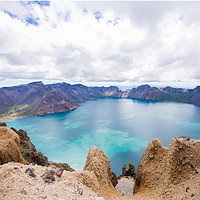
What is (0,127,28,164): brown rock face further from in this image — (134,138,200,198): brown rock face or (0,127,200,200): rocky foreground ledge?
(134,138,200,198): brown rock face

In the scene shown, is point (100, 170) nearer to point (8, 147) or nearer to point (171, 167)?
point (171, 167)

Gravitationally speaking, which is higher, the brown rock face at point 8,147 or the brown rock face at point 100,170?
the brown rock face at point 8,147

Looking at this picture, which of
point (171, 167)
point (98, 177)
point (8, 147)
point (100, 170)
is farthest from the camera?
point (8, 147)

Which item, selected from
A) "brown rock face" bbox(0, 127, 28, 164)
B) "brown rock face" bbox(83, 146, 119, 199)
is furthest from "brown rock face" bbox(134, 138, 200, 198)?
"brown rock face" bbox(0, 127, 28, 164)

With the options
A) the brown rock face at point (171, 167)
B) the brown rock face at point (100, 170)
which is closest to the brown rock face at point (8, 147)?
the brown rock face at point (100, 170)

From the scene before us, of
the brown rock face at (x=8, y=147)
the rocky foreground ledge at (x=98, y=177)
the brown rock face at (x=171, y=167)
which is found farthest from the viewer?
the brown rock face at (x=8, y=147)

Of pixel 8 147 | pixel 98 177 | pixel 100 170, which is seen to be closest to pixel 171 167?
pixel 100 170

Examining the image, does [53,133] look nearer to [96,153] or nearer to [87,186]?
[96,153]

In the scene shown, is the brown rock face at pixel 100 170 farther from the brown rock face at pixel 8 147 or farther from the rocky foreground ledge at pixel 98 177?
the brown rock face at pixel 8 147
